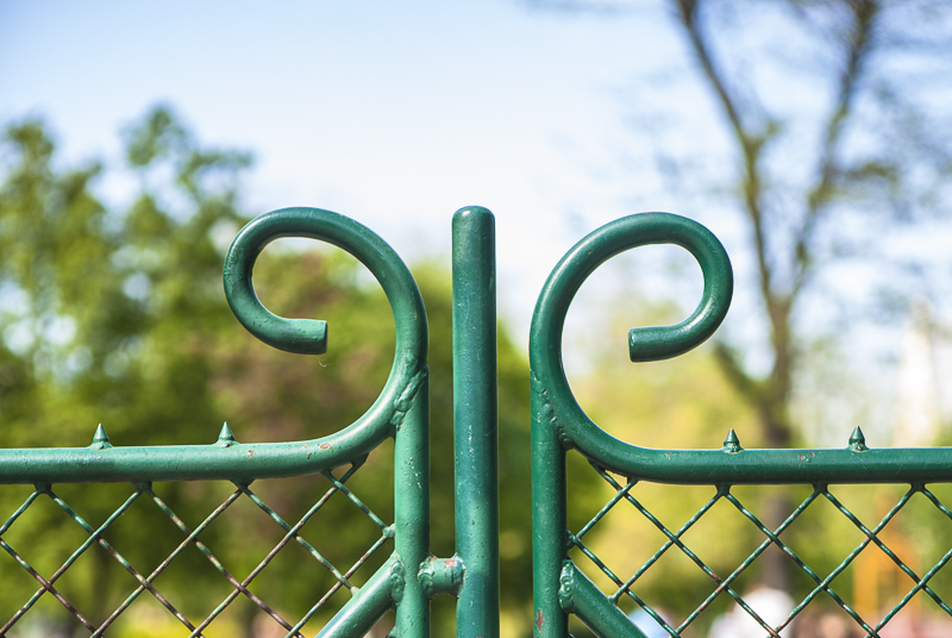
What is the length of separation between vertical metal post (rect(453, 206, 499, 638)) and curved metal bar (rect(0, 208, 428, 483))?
0.22 feet

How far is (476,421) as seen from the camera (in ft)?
4.09

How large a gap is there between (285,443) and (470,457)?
27 cm

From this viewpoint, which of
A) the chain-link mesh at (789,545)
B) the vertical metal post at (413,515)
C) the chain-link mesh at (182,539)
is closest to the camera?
the vertical metal post at (413,515)

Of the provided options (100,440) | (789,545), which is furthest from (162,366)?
(100,440)

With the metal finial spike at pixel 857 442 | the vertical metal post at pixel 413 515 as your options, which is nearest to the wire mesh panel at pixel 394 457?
the vertical metal post at pixel 413 515

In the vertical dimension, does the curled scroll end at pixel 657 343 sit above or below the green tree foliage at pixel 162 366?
above

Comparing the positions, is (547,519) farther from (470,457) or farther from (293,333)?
(293,333)

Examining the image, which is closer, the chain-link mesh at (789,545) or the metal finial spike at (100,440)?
the metal finial spike at (100,440)

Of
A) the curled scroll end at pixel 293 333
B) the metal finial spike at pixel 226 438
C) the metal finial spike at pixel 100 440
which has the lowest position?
the metal finial spike at pixel 226 438

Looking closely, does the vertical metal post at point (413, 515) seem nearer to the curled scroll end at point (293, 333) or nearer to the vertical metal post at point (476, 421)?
the vertical metal post at point (476, 421)

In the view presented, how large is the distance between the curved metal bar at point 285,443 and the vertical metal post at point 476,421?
0.07m

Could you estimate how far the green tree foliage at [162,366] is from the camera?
16.8m

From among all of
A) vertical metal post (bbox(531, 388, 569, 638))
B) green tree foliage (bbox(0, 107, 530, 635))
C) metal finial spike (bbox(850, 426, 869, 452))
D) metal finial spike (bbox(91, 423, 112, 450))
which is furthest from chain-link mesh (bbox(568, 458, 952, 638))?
metal finial spike (bbox(91, 423, 112, 450))

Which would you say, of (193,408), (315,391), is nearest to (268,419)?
(315,391)
